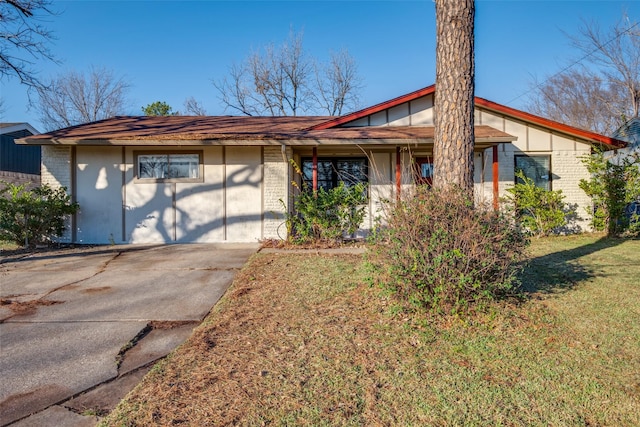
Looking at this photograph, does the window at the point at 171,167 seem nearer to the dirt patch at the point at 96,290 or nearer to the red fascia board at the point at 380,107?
the red fascia board at the point at 380,107

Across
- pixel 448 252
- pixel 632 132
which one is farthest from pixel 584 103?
pixel 448 252

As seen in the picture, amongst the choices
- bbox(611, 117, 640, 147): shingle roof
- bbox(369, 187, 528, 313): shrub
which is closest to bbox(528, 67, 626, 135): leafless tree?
bbox(611, 117, 640, 147): shingle roof

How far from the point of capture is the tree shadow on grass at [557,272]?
4773mm

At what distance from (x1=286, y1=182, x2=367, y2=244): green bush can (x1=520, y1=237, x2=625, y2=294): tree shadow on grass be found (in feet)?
11.7

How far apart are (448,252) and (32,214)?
8961 mm

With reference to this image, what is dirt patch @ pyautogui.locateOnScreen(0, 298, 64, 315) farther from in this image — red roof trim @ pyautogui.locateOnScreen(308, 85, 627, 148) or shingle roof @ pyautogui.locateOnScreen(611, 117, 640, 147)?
shingle roof @ pyautogui.locateOnScreen(611, 117, 640, 147)

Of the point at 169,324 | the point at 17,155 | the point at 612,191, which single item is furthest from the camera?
the point at 17,155

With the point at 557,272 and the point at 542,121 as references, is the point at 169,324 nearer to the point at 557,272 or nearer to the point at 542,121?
the point at 557,272

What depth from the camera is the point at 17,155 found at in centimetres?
2009

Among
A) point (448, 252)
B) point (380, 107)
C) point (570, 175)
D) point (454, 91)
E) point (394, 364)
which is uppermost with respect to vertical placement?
point (380, 107)

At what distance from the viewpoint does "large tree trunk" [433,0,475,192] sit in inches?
179

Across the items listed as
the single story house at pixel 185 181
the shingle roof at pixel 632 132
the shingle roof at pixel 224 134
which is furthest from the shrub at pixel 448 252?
the shingle roof at pixel 632 132

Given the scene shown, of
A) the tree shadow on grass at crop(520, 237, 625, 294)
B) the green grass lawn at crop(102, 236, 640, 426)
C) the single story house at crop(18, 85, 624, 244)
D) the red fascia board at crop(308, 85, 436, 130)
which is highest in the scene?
the red fascia board at crop(308, 85, 436, 130)

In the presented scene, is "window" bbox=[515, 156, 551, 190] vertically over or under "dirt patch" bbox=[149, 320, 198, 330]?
over
